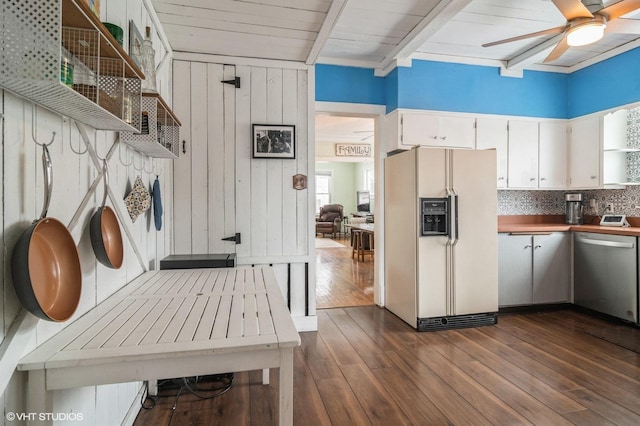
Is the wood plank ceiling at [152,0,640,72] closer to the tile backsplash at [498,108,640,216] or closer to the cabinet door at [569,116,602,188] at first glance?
the cabinet door at [569,116,602,188]

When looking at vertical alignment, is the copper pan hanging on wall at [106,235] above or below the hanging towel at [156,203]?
below

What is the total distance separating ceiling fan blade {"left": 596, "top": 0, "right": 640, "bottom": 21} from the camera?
2170 mm

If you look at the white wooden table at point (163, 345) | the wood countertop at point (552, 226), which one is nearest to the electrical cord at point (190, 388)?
the white wooden table at point (163, 345)

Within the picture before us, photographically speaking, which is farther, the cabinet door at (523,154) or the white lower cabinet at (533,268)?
the cabinet door at (523,154)

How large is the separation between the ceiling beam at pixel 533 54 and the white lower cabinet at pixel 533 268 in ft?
6.09

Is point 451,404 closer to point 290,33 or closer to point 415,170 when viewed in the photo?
point 415,170

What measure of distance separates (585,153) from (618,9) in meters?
1.88

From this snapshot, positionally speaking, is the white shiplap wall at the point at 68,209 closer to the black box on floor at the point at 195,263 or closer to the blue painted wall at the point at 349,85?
the black box on floor at the point at 195,263

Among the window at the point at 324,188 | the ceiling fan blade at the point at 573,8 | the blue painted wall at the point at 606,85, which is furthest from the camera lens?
the window at the point at 324,188

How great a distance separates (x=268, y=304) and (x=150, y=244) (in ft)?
3.86

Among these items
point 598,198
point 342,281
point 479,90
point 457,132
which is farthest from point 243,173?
point 598,198

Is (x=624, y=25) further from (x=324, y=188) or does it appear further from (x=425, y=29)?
(x=324, y=188)

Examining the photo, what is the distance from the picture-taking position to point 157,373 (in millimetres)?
1009

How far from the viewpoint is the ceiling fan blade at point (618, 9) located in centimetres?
217
